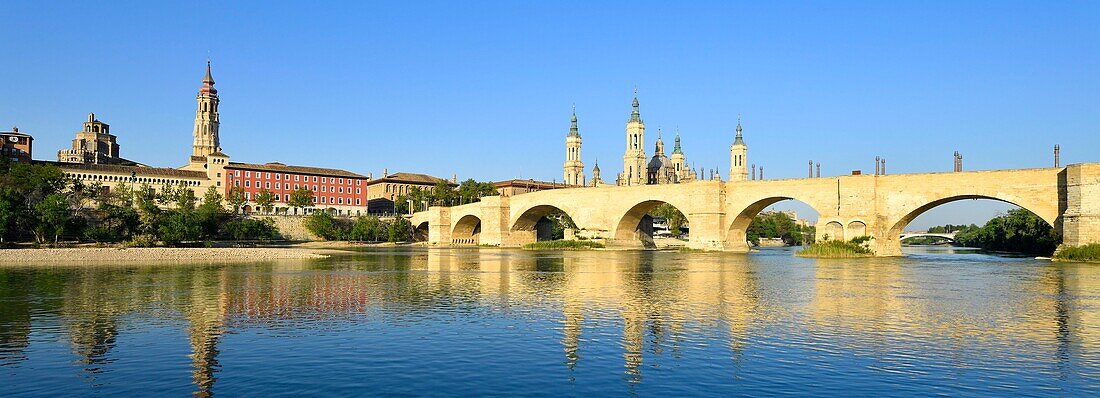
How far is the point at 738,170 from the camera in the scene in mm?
140375

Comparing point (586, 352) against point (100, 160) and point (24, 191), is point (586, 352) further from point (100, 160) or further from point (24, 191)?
point (100, 160)

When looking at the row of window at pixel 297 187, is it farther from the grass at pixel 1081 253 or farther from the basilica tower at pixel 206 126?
the grass at pixel 1081 253

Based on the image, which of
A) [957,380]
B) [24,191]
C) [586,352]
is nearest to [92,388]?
[586,352]

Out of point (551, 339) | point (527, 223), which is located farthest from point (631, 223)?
point (551, 339)

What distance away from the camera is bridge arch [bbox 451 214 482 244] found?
96875 mm

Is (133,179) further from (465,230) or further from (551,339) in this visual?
(551,339)

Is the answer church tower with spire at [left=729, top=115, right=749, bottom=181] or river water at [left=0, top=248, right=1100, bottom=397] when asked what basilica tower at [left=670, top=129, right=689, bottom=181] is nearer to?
church tower with spire at [left=729, top=115, right=749, bottom=181]

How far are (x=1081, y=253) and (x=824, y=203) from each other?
16.2 m

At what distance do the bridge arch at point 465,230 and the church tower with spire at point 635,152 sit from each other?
157ft

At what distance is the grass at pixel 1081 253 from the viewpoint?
41000 millimetres

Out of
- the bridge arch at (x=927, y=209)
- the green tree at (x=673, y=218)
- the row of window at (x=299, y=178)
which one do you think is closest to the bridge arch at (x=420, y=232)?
the row of window at (x=299, y=178)

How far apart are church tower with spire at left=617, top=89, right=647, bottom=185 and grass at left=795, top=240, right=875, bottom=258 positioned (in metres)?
87.6

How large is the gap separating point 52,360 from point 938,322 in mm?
18419

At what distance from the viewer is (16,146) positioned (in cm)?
9994
